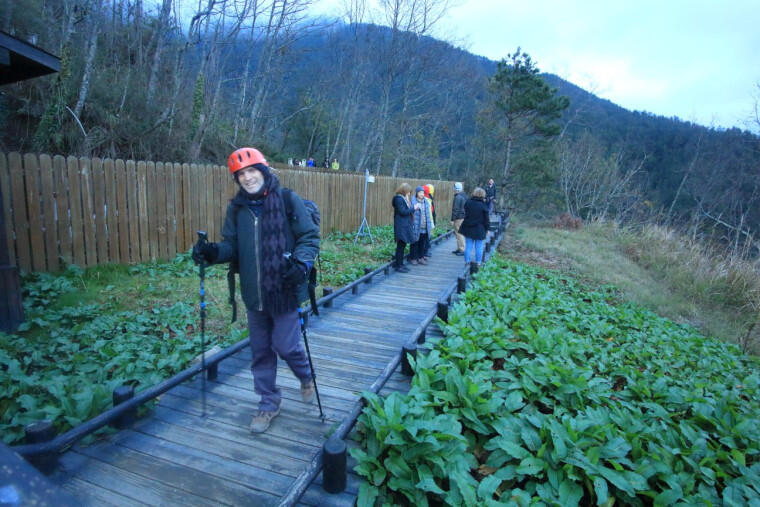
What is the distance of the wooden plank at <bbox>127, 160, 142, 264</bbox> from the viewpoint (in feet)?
24.4

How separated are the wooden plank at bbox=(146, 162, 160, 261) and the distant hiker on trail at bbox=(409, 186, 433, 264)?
5.17m

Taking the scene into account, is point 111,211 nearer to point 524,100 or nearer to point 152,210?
point 152,210

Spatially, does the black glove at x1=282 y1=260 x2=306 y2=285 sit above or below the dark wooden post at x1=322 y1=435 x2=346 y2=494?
above

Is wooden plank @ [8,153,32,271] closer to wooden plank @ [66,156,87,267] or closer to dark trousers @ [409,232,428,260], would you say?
wooden plank @ [66,156,87,267]

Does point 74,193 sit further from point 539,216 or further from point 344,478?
point 539,216

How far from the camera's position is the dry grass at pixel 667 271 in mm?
8805

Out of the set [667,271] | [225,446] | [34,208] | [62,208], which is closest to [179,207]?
[62,208]

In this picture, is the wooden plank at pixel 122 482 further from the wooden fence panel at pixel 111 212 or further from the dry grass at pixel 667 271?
the dry grass at pixel 667 271

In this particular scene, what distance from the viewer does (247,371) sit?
4.04 m

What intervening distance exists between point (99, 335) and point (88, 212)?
3.14 m

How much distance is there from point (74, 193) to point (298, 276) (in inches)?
235

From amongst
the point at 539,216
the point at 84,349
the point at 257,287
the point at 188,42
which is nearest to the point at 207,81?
the point at 188,42

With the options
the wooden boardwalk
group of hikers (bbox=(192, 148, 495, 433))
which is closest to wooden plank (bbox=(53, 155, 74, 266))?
the wooden boardwalk

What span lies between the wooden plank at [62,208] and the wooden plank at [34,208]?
0.75 feet
